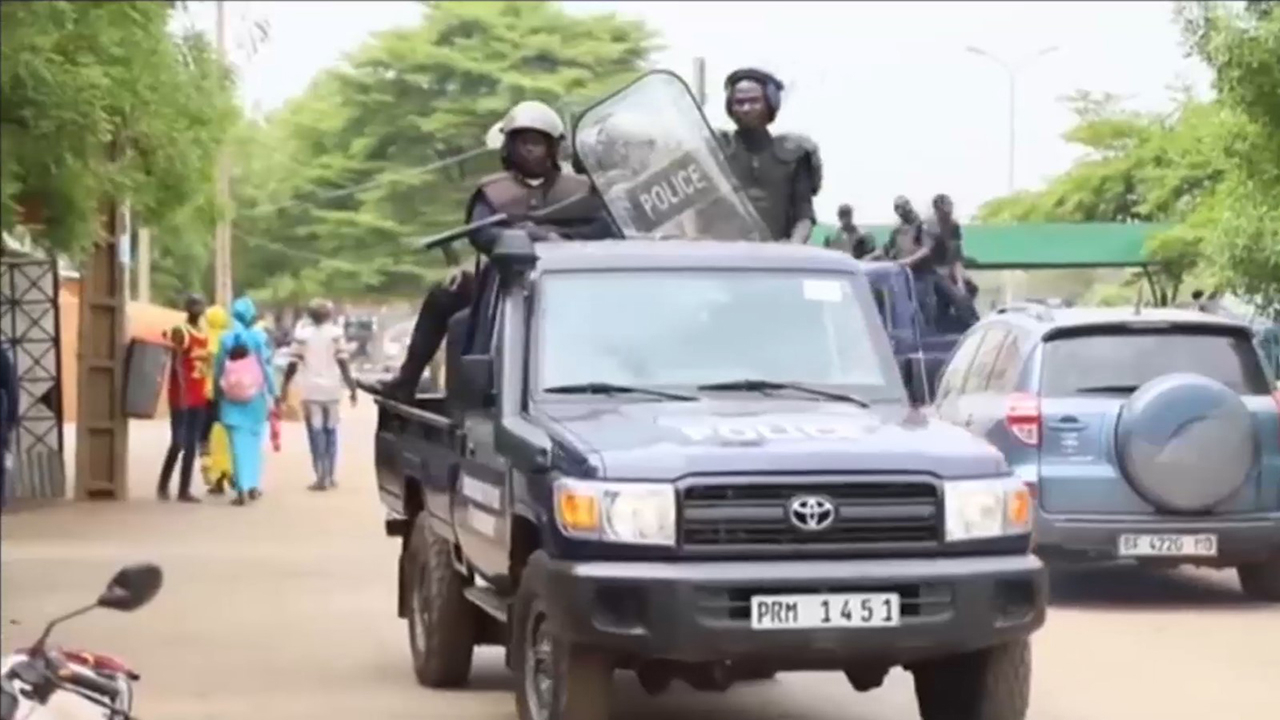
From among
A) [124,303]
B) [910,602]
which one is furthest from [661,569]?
[124,303]

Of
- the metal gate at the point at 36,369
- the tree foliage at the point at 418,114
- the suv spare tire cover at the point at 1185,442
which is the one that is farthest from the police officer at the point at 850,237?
the tree foliage at the point at 418,114

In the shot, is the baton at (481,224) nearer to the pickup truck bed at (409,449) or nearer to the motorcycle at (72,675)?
the pickup truck bed at (409,449)

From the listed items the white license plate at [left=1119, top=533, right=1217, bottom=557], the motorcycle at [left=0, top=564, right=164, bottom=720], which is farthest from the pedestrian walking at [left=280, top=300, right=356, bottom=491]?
the motorcycle at [left=0, top=564, right=164, bottom=720]

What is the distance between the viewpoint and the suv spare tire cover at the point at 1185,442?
41.6ft

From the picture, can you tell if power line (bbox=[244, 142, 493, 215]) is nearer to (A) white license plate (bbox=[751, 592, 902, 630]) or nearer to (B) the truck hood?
(B) the truck hood

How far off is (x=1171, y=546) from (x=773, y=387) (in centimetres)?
478

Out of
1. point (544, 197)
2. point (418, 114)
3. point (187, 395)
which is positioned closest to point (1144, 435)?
point (544, 197)

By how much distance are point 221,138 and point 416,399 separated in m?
8.62

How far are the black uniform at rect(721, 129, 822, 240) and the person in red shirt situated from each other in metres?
9.83

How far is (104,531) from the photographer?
18.2 m

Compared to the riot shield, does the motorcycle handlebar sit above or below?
below

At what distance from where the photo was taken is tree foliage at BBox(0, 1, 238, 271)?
10422 millimetres

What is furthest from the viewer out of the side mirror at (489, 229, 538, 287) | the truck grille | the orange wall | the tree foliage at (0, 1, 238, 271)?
the orange wall

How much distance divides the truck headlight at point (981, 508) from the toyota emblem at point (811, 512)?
0.40 meters
